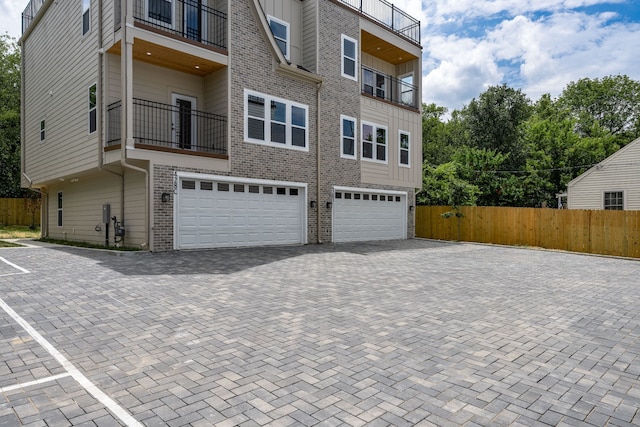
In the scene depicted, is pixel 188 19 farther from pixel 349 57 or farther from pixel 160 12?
pixel 349 57

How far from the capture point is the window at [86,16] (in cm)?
1338

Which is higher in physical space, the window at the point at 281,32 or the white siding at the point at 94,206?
the window at the point at 281,32

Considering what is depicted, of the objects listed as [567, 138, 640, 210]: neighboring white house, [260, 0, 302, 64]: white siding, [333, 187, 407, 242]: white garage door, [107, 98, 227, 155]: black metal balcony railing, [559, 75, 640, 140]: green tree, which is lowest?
[333, 187, 407, 242]: white garage door

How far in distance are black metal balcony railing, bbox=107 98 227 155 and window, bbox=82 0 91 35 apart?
3.47 m

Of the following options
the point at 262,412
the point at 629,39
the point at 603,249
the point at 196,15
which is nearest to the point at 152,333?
the point at 262,412

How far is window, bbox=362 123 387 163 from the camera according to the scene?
18.5 metres

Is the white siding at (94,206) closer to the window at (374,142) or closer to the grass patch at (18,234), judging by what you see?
the grass patch at (18,234)

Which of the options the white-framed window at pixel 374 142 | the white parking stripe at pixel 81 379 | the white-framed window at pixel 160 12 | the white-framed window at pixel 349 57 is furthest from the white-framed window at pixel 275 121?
the white parking stripe at pixel 81 379

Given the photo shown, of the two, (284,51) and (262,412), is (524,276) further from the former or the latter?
(284,51)

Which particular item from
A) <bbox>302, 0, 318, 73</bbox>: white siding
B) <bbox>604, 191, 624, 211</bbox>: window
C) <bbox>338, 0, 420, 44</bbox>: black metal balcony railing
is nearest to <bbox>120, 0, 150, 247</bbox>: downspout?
<bbox>302, 0, 318, 73</bbox>: white siding

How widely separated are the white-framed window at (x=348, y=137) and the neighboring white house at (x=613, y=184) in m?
14.6

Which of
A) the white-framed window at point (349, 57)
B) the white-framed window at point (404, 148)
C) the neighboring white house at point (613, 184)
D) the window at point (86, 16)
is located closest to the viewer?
the window at point (86, 16)

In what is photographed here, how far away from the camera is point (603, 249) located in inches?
615

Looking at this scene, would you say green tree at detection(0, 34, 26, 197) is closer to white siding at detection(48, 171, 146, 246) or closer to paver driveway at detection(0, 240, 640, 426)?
white siding at detection(48, 171, 146, 246)
